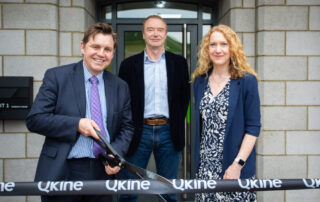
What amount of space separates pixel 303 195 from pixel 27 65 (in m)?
4.09

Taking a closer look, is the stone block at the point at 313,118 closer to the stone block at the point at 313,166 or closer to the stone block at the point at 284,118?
the stone block at the point at 284,118

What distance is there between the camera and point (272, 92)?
3736mm

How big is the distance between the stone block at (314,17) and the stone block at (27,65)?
354cm

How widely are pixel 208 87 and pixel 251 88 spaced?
34 cm

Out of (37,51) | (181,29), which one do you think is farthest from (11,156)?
(181,29)

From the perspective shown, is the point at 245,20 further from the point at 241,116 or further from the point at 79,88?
the point at 79,88

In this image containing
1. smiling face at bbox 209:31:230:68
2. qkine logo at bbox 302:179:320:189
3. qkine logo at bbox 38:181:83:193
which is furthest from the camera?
smiling face at bbox 209:31:230:68

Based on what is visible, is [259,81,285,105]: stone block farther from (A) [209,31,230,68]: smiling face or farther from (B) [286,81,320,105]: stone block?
(A) [209,31,230,68]: smiling face

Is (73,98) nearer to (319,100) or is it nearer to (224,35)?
(224,35)

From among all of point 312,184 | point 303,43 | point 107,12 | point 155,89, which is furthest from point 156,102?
point 303,43

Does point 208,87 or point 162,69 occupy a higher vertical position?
point 162,69

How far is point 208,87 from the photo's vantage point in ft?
7.42

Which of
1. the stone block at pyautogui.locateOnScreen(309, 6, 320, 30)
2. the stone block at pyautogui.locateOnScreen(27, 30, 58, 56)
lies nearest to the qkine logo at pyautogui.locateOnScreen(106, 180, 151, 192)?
the stone block at pyautogui.locateOnScreen(27, 30, 58, 56)

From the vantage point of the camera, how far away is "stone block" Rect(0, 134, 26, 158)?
3.62 m
